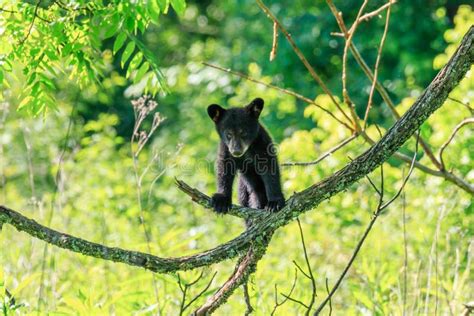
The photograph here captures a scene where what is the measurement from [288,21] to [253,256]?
43.5ft

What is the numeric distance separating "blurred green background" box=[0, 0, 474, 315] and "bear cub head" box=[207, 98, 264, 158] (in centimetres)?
46

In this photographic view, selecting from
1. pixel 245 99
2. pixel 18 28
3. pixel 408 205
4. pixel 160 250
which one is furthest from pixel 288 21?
pixel 18 28

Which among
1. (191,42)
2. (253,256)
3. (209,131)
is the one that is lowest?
(253,256)

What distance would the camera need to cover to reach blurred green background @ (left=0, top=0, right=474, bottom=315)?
634 cm

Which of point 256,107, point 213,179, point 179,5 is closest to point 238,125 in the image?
point 256,107

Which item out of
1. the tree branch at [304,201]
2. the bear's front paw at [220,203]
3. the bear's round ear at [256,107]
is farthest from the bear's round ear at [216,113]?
the tree branch at [304,201]

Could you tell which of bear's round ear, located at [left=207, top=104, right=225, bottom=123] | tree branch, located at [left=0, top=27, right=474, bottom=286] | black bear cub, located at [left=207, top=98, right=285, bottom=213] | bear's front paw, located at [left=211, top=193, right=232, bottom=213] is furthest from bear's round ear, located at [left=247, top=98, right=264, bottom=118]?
tree branch, located at [left=0, top=27, right=474, bottom=286]

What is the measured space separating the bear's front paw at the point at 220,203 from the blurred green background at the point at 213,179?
58 centimetres

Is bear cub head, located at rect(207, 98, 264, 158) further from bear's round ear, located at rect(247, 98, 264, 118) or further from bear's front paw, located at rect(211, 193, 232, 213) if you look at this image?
bear's front paw, located at rect(211, 193, 232, 213)

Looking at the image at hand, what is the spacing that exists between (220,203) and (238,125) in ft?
3.93

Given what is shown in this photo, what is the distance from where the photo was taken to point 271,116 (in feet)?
53.8

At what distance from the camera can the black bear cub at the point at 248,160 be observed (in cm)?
619

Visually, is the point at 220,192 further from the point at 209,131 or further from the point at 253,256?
the point at 209,131

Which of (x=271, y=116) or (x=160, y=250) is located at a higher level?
(x=271, y=116)
